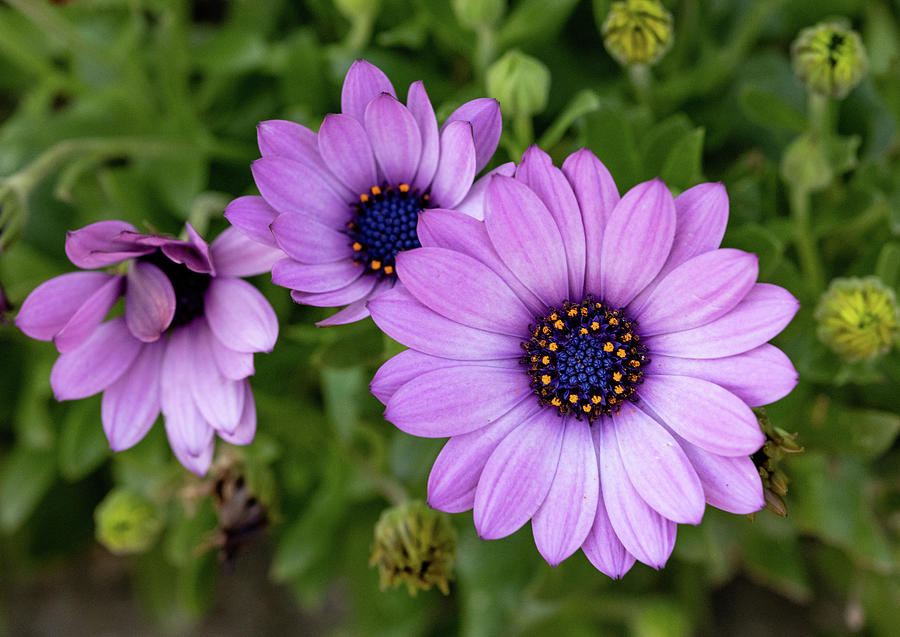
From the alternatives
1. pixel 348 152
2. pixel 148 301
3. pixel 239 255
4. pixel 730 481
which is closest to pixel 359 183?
pixel 348 152

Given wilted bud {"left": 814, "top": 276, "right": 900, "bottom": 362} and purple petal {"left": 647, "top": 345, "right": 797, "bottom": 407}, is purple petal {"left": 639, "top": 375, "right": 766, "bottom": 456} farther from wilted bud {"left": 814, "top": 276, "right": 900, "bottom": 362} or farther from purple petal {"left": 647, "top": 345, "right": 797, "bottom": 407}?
wilted bud {"left": 814, "top": 276, "right": 900, "bottom": 362}

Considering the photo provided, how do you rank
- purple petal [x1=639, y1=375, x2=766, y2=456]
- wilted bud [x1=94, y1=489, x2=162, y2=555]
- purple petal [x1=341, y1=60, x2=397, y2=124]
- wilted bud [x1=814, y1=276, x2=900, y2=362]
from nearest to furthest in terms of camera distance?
purple petal [x1=639, y1=375, x2=766, y2=456] < purple petal [x1=341, y1=60, x2=397, y2=124] < wilted bud [x1=814, y1=276, x2=900, y2=362] < wilted bud [x1=94, y1=489, x2=162, y2=555]

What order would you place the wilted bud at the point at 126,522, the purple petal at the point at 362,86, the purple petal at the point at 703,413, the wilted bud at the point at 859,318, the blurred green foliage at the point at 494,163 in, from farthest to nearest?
the wilted bud at the point at 126,522
the blurred green foliage at the point at 494,163
the wilted bud at the point at 859,318
the purple petal at the point at 362,86
the purple petal at the point at 703,413

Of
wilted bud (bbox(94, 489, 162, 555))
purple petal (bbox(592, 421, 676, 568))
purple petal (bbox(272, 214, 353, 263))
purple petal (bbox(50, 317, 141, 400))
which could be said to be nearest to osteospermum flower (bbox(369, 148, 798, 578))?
purple petal (bbox(592, 421, 676, 568))

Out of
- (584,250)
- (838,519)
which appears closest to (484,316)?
(584,250)

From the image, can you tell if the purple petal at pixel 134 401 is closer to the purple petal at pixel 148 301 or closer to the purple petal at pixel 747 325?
the purple petal at pixel 148 301

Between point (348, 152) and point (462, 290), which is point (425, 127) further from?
point (462, 290)

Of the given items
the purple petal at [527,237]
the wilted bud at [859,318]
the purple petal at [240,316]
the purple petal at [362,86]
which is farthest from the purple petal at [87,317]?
the wilted bud at [859,318]
